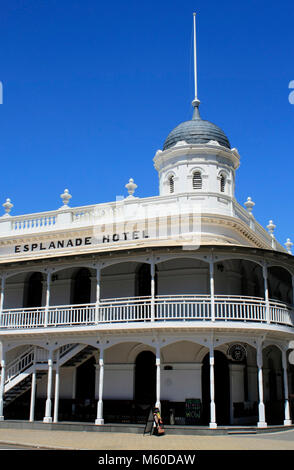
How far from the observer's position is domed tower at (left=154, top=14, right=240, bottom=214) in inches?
1005

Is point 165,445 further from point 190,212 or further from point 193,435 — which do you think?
point 190,212

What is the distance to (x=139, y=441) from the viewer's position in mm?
16094

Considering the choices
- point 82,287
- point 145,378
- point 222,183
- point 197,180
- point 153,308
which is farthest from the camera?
point 222,183

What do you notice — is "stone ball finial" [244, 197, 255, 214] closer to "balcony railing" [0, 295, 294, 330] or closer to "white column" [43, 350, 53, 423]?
"balcony railing" [0, 295, 294, 330]

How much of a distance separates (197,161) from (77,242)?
677cm

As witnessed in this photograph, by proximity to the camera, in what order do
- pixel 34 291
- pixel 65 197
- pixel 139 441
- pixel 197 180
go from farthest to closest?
pixel 65 197
pixel 197 180
pixel 34 291
pixel 139 441

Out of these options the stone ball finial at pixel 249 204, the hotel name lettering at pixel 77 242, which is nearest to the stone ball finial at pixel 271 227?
the stone ball finial at pixel 249 204

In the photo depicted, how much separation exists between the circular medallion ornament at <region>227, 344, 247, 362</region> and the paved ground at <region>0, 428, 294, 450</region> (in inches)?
120


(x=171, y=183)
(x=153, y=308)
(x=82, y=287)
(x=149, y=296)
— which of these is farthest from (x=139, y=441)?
(x=171, y=183)

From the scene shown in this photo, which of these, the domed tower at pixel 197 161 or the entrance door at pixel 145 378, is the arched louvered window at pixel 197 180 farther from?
the entrance door at pixel 145 378

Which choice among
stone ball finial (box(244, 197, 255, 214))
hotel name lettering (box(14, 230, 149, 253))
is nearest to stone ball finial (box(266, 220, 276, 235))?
stone ball finial (box(244, 197, 255, 214))

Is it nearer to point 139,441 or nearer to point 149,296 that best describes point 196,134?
point 149,296

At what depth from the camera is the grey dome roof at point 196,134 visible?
1032 inches

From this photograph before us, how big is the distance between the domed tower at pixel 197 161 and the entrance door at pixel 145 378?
768 centimetres
